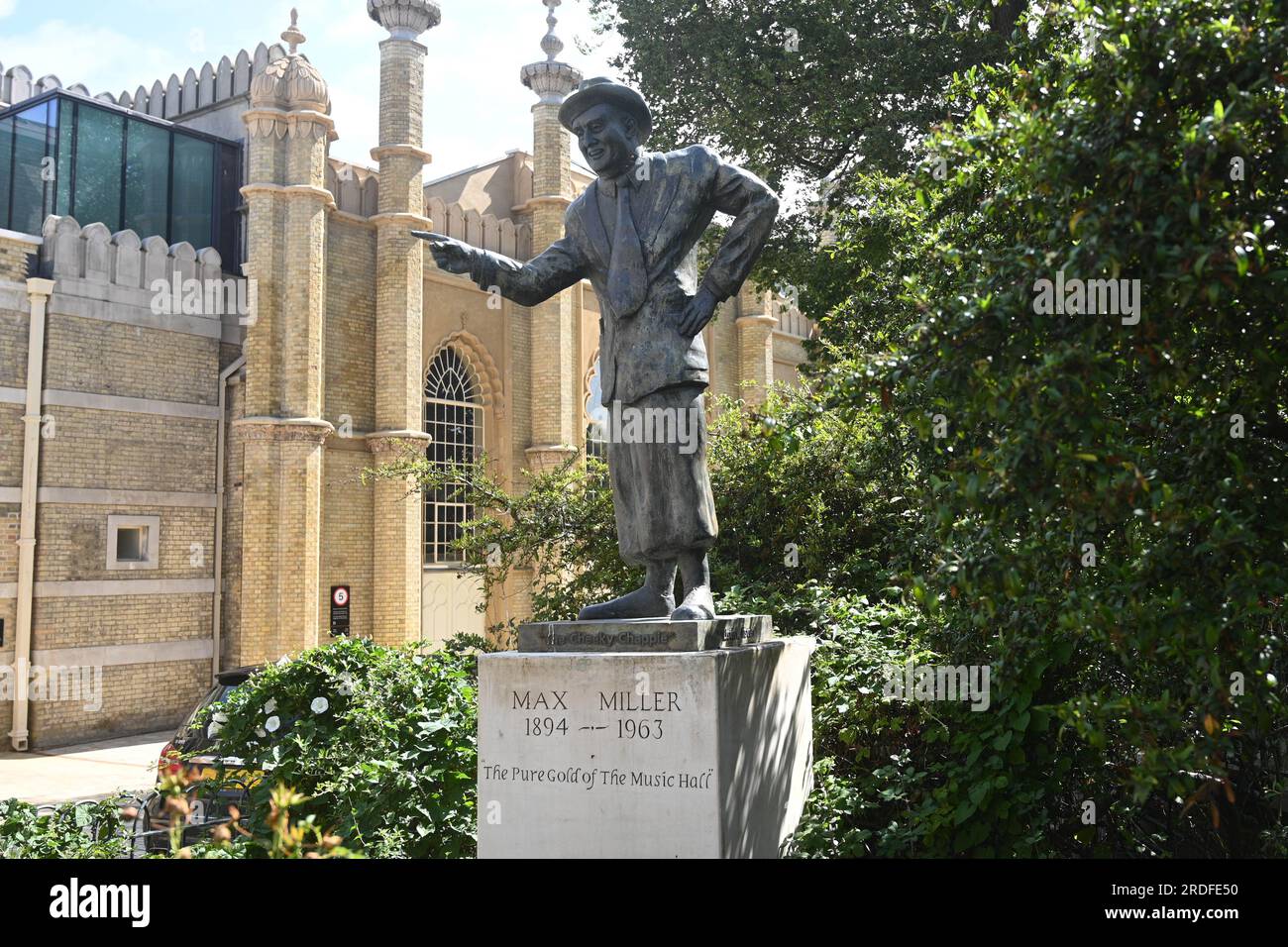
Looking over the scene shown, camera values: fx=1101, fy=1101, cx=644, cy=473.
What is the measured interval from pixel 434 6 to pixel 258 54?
142 inches

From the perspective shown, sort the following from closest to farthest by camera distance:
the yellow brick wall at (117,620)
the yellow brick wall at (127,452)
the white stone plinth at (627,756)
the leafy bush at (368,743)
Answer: the white stone plinth at (627,756) < the leafy bush at (368,743) < the yellow brick wall at (117,620) < the yellow brick wall at (127,452)

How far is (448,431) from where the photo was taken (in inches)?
962

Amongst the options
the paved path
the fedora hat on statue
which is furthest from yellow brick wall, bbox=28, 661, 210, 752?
the fedora hat on statue

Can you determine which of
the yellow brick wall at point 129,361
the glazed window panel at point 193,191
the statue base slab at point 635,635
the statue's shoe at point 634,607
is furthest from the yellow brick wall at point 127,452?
the statue's shoe at point 634,607

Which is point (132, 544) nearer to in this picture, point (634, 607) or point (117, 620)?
point (117, 620)

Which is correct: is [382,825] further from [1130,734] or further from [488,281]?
[1130,734]

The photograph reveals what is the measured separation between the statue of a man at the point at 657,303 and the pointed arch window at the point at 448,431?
59.5 feet

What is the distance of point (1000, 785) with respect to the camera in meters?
5.45

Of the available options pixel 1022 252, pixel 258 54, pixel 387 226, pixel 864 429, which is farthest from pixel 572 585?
pixel 258 54

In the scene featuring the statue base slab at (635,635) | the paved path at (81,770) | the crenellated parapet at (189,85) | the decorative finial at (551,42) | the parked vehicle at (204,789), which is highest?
the decorative finial at (551,42)

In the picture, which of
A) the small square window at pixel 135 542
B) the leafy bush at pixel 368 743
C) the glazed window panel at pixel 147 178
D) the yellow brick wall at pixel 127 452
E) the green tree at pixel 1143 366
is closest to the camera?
the green tree at pixel 1143 366

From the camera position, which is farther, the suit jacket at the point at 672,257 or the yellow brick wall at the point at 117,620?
the yellow brick wall at the point at 117,620

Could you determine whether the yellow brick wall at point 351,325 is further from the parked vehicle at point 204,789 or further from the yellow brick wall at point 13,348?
the parked vehicle at point 204,789

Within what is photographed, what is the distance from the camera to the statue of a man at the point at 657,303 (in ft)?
17.3
